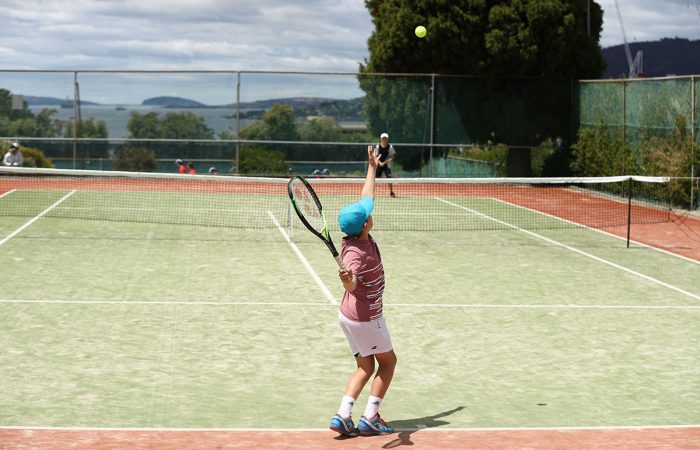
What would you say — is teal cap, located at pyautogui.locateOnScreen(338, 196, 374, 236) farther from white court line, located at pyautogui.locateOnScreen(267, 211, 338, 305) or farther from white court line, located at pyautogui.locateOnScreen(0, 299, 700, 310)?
white court line, located at pyautogui.locateOnScreen(267, 211, 338, 305)

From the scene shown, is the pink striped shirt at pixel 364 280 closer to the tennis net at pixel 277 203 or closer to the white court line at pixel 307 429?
the white court line at pixel 307 429

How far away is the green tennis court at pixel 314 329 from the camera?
8.06 metres

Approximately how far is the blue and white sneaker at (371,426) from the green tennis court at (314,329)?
369 mm

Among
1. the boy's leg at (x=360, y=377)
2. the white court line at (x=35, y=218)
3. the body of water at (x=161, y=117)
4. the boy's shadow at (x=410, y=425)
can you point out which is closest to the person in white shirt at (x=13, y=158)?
the white court line at (x=35, y=218)

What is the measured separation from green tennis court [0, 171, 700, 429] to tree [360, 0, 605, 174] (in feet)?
36.5

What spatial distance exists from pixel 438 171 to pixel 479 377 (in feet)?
69.1

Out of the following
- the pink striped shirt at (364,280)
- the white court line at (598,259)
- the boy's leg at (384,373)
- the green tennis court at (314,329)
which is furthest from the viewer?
the white court line at (598,259)

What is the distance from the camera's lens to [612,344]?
10.4 metres

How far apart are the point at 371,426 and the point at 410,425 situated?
0.47 metres

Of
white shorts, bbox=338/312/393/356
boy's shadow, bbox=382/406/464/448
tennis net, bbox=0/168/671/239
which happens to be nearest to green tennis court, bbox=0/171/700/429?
boy's shadow, bbox=382/406/464/448

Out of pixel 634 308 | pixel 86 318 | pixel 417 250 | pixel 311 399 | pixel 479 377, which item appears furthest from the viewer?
pixel 417 250


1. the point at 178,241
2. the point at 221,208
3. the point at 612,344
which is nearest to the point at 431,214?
the point at 221,208

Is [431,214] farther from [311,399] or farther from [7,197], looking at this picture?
[311,399]

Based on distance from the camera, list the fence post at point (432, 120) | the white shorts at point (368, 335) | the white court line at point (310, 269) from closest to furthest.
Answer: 1. the white shorts at point (368, 335)
2. the white court line at point (310, 269)
3. the fence post at point (432, 120)
